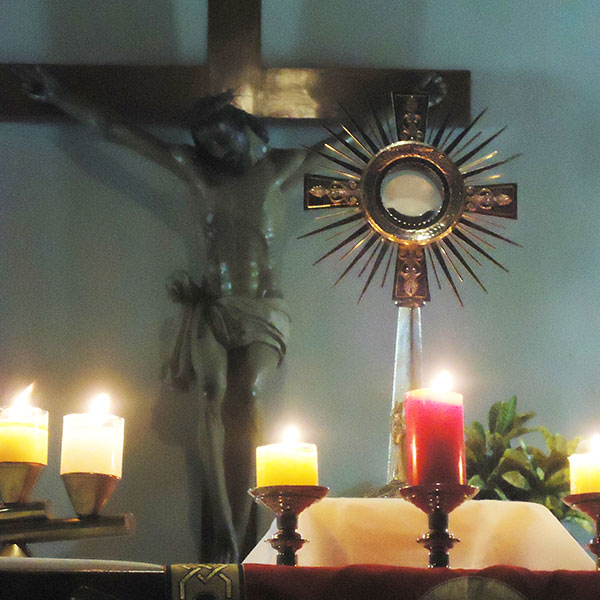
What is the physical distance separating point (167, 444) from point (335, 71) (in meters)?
1.33

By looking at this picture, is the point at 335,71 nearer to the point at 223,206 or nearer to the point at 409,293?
the point at 223,206

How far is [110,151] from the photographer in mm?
3568

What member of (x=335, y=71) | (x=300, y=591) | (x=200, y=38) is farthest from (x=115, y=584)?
(x=200, y=38)

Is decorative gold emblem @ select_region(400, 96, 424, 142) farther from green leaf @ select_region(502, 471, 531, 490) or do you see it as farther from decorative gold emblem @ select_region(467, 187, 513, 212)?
green leaf @ select_region(502, 471, 531, 490)

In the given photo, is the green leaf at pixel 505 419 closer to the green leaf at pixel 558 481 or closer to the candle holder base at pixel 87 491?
the green leaf at pixel 558 481

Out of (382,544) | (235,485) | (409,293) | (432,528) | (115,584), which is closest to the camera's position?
(115,584)

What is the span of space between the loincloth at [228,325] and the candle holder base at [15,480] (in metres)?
2.11

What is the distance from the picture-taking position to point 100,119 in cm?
329

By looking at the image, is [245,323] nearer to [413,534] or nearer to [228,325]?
[228,325]

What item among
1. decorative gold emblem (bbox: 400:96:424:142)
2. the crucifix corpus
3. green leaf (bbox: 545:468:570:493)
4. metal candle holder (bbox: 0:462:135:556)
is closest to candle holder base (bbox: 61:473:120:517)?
metal candle holder (bbox: 0:462:135:556)

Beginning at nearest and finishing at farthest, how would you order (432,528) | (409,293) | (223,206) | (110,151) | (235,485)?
(432,528) < (409,293) < (235,485) < (223,206) < (110,151)

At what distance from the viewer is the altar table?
2.46 feet

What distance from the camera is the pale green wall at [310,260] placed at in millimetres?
3305

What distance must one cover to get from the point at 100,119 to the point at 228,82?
0.44 m
